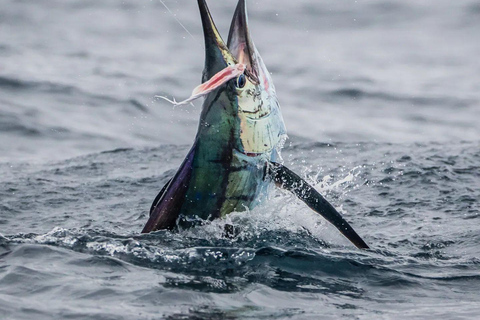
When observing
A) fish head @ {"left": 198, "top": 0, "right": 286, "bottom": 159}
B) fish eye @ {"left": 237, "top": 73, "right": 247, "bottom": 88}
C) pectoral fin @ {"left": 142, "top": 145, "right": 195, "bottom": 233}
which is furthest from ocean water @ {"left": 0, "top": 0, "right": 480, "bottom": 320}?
fish eye @ {"left": 237, "top": 73, "right": 247, "bottom": 88}

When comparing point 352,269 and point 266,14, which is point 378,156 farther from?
point 266,14

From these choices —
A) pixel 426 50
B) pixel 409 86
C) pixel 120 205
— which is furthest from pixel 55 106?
pixel 426 50

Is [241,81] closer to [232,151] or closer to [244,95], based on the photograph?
[244,95]

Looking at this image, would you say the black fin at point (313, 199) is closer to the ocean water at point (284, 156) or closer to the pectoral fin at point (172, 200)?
the ocean water at point (284, 156)

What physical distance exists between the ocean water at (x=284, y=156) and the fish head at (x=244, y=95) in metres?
0.48

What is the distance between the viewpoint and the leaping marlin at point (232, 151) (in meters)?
4.75

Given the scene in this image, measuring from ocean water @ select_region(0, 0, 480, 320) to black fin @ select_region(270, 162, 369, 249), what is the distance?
151 millimetres

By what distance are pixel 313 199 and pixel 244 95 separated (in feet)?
2.55

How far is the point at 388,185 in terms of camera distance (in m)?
7.27

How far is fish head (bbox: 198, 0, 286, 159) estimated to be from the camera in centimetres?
468

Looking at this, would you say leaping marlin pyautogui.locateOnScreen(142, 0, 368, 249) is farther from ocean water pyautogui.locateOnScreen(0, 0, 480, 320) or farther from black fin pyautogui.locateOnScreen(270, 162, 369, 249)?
ocean water pyautogui.locateOnScreen(0, 0, 480, 320)

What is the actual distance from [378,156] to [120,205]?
282 cm

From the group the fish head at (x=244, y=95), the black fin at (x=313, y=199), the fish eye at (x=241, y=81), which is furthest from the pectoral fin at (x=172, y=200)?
the black fin at (x=313, y=199)

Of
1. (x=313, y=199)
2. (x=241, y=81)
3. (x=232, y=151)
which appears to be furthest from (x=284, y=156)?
(x=241, y=81)
